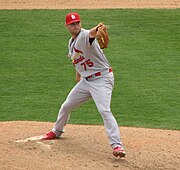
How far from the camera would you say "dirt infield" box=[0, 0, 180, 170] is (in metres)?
7.90

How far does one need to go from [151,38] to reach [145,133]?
6691 mm

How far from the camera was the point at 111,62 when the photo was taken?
48.1 ft

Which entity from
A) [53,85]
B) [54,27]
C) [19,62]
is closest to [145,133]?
[53,85]

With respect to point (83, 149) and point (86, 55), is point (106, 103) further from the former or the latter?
point (83, 149)

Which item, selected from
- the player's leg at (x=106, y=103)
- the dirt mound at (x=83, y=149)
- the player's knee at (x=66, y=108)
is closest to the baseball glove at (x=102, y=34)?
the player's leg at (x=106, y=103)

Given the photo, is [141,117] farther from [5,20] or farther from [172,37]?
[5,20]

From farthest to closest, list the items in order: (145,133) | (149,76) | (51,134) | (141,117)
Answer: (149,76) < (141,117) < (145,133) < (51,134)

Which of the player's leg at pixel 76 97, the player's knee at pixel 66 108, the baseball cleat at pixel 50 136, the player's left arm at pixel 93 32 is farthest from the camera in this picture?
the baseball cleat at pixel 50 136

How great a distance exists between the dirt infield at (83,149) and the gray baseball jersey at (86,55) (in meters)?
1.03

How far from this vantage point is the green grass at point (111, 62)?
11.6 m

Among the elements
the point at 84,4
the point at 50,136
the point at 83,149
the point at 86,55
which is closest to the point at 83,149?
the point at 83,149

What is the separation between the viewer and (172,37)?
1623cm

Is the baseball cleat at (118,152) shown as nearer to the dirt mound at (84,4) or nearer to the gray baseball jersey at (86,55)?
the gray baseball jersey at (86,55)

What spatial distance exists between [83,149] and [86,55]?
1257 millimetres
